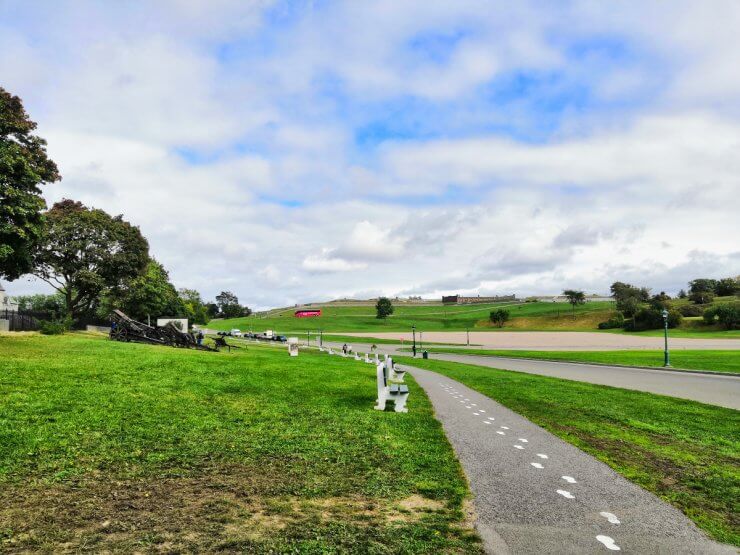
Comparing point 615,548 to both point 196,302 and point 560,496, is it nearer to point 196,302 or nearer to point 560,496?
point 560,496

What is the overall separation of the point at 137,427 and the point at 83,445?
4.28 ft

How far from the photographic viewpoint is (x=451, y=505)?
592 centimetres

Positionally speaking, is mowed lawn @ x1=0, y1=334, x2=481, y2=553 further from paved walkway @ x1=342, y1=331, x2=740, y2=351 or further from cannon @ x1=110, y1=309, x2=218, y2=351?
paved walkway @ x1=342, y1=331, x2=740, y2=351

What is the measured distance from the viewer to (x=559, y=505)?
6.05 meters

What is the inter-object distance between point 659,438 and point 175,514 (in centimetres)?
1058

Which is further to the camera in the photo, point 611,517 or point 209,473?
point 209,473

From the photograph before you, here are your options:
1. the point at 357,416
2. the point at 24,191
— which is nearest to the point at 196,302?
the point at 24,191

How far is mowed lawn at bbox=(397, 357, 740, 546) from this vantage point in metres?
6.60

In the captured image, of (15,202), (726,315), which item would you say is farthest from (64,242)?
(726,315)

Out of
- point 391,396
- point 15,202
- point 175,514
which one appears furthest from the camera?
point 15,202

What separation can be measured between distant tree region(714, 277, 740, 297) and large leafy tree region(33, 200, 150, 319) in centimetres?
14445

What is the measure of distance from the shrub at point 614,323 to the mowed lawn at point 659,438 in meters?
111

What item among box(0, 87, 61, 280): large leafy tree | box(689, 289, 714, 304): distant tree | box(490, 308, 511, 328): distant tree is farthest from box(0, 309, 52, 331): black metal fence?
box(689, 289, 714, 304): distant tree

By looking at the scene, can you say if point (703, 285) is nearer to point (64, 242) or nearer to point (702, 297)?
point (702, 297)
